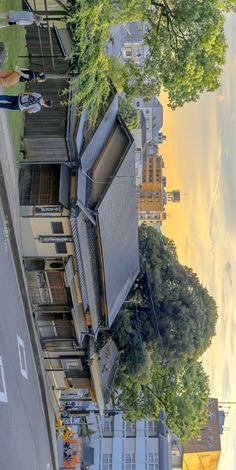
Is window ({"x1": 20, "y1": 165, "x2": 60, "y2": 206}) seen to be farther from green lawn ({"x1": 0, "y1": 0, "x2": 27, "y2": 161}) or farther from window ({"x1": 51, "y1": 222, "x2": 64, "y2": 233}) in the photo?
green lawn ({"x1": 0, "y1": 0, "x2": 27, "y2": 161})

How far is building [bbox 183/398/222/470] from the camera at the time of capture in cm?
6100

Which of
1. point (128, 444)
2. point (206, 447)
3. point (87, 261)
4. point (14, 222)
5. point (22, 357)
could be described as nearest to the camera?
point (14, 222)

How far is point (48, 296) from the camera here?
79.9 ft

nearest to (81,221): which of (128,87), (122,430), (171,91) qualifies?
(171,91)

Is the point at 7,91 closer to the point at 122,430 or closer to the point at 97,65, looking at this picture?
the point at 97,65

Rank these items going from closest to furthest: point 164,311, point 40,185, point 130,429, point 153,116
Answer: point 40,185 < point 164,311 < point 130,429 < point 153,116

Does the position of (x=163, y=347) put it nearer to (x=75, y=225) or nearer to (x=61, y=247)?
(x=61, y=247)

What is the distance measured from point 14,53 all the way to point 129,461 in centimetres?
3658

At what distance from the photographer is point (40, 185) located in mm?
21859

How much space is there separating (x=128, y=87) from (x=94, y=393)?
1599cm

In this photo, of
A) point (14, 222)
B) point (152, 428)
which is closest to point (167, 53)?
point (14, 222)

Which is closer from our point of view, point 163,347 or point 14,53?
point 14,53

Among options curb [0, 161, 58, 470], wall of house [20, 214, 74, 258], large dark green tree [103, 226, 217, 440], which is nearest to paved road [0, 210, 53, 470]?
curb [0, 161, 58, 470]

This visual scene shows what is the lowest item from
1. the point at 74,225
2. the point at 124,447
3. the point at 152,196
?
the point at 124,447
